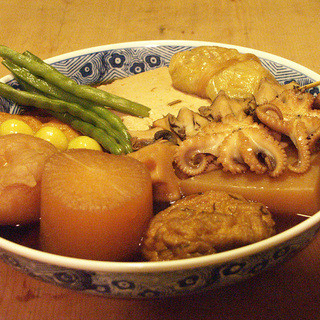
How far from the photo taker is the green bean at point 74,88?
1896mm

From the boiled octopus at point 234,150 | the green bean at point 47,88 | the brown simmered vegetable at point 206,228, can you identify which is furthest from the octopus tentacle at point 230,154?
the green bean at point 47,88

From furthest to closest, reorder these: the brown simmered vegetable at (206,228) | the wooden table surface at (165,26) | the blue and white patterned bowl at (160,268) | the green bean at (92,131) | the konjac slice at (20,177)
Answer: the wooden table surface at (165,26), the green bean at (92,131), the konjac slice at (20,177), the brown simmered vegetable at (206,228), the blue and white patterned bowl at (160,268)

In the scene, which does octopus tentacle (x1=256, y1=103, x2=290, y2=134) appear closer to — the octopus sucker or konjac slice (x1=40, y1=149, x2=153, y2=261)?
the octopus sucker

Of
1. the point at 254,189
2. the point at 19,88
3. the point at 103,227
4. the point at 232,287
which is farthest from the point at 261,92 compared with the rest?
the point at 19,88

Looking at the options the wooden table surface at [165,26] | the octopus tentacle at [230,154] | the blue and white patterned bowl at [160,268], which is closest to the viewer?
the blue and white patterned bowl at [160,268]

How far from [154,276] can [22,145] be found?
820 millimetres

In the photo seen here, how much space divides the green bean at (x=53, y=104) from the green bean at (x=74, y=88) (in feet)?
0.31

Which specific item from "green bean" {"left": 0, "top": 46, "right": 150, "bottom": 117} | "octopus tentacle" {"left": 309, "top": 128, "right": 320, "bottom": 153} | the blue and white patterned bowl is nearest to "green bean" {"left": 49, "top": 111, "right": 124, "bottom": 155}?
"green bean" {"left": 0, "top": 46, "right": 150, "bottom": 117}

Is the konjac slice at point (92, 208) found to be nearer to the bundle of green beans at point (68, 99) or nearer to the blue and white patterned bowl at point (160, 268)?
the blue and white patterned bowl at point (160, 268)

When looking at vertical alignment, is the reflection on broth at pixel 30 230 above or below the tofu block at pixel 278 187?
below

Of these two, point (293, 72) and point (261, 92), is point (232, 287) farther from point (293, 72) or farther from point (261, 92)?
point (293, 72)

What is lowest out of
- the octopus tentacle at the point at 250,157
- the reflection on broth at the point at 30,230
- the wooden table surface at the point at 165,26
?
the reflection on broth at the point at 30,230

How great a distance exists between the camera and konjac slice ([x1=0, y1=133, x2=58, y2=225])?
48.5 inches

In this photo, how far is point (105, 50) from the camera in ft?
7.47
